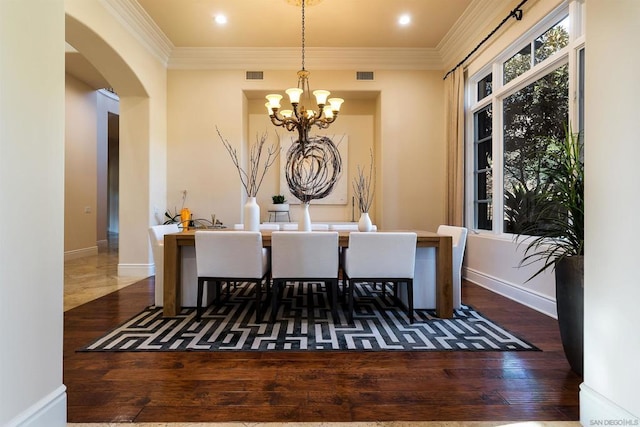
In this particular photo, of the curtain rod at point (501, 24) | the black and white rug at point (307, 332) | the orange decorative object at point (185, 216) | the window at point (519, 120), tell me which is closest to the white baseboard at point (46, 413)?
the black and white rug at point (307, 332)

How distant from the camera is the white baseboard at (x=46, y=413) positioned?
44.8 inches

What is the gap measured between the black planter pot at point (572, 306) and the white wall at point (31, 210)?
2.46 meters

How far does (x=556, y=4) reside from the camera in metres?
2.88

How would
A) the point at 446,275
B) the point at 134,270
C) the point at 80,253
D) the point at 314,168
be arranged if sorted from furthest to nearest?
the point at 80,253 < the point at 314,168 < the point at 134,270 < the point at 446,275

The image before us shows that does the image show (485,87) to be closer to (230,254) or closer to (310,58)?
(310,58)

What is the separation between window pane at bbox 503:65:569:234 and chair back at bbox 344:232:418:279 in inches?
44.9

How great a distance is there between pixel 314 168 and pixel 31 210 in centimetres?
480

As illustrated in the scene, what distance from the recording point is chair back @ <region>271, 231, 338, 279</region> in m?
2.68

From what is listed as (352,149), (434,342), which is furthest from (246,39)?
(434,342)

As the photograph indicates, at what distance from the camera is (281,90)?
17.4 ft

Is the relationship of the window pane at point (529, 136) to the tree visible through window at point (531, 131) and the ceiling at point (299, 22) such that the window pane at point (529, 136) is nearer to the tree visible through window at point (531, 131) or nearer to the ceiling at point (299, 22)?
the tree visible through window at point (531, 131)

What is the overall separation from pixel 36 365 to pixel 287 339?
1.46 m

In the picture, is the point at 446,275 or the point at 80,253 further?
the point at 80,253

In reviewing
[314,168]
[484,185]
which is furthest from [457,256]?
[314,168]
